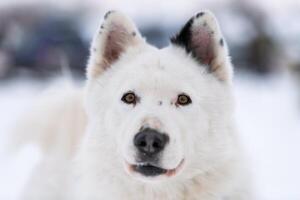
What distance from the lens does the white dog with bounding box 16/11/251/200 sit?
2.99 m

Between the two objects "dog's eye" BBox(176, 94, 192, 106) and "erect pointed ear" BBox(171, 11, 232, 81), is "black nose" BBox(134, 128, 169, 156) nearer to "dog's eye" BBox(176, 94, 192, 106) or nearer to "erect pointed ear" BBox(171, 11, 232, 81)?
"dog's eye" BBox(176, 94, 192, 106)

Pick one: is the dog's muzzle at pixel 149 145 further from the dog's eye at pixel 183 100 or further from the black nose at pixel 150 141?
the dog's eye at pixel 183 100

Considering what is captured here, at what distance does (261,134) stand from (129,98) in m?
5.74

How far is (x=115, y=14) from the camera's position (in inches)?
137

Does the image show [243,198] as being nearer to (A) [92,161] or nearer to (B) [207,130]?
(B) [207,130]

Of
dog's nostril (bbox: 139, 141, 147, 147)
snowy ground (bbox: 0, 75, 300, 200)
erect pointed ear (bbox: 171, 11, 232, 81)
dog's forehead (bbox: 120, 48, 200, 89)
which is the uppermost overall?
snowy ground (bbox: 0, 75, 300, 200)

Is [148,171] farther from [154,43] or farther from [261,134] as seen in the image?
[154,43]

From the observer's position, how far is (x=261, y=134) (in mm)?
8672

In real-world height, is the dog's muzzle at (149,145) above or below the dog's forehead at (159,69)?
below

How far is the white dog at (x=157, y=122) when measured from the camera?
2986 mm

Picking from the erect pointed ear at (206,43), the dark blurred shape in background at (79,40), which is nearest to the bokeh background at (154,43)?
the dark blurred shape in background at (79,40)

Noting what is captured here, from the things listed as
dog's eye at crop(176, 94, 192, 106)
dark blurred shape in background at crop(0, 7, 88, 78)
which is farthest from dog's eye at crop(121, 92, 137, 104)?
dark blurred shape in background at crop(0, 7, 88, 78)

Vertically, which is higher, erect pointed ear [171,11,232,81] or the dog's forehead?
erect pointed ear [171,11,232,81]

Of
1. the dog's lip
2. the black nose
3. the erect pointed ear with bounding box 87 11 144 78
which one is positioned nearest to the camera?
the black nose
